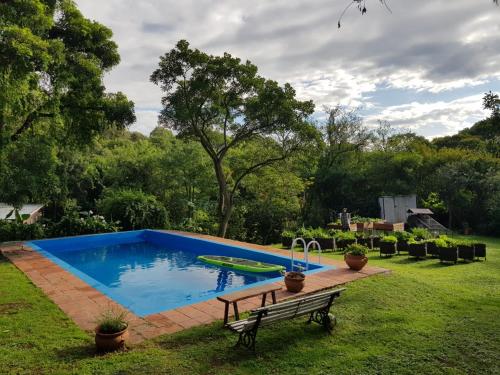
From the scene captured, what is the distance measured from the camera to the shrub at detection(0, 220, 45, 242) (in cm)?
1267

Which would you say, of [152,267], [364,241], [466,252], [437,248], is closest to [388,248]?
[437,248]

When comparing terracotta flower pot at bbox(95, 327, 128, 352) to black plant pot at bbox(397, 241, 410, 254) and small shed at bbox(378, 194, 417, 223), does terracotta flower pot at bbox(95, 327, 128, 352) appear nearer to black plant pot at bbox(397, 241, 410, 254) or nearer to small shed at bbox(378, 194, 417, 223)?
black plant pot at bbox(397, 241, 410, 254)

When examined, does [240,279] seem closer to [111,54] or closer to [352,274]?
[352,274]

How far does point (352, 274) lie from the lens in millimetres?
7492

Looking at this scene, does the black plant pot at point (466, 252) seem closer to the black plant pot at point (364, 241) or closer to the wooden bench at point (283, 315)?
the black plant pot at point (364, 241)

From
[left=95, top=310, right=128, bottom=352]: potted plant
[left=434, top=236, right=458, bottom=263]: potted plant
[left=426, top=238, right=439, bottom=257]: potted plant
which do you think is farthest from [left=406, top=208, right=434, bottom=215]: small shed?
[left=95, top=310, right=128, bottom=352]: potted plant

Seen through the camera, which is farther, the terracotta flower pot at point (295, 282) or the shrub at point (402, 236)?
the shrub at point (402, 236)

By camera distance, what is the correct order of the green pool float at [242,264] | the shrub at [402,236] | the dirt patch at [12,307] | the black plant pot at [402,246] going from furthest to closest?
the shrub at [402,236], the black plant pot at [402,246], the green pool float at [242,264], the dirt patch at [12,307]

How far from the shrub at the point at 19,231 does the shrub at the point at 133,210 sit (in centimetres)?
296

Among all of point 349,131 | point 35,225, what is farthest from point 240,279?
point 349,131

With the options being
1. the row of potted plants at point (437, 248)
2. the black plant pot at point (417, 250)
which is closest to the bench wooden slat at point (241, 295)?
the row of potted plants at point (437, 248)

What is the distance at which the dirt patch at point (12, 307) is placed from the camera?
5539 millimetres

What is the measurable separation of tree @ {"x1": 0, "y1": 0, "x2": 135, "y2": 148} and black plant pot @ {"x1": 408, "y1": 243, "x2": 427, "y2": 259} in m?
9.54

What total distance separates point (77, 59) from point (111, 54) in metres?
1.45
